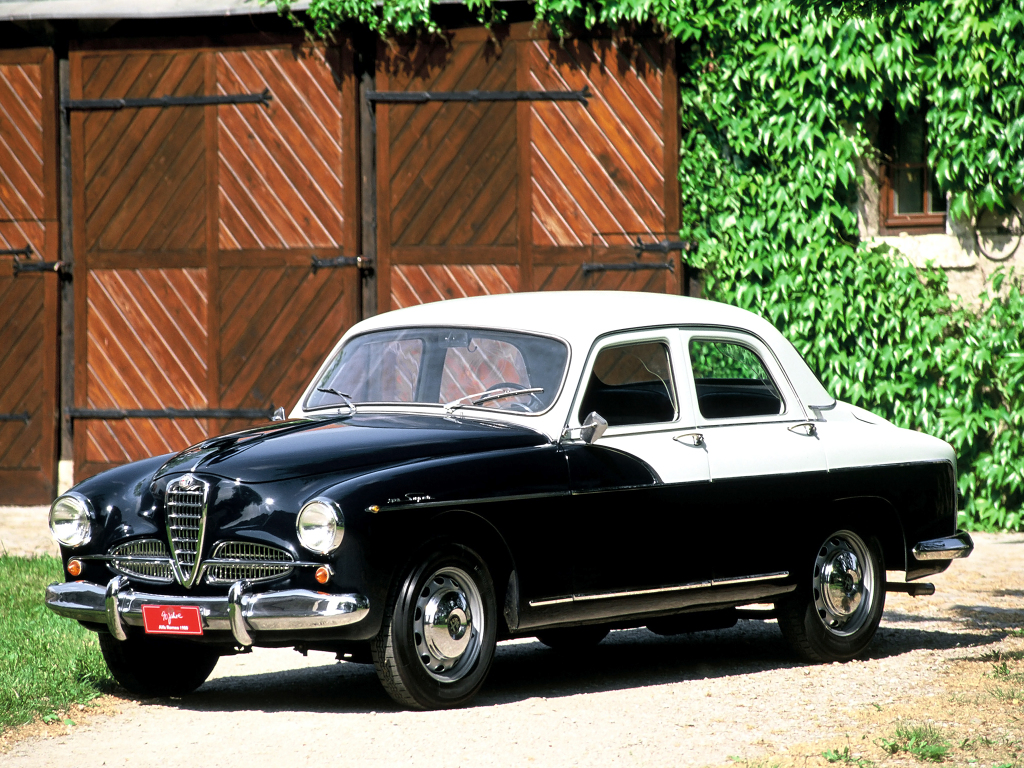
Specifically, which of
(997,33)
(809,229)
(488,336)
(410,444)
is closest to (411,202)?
(809,229)

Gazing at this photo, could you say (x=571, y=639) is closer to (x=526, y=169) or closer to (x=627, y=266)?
(x=627, y=266)

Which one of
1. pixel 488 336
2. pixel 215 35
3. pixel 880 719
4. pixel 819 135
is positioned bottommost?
pixel 880 719

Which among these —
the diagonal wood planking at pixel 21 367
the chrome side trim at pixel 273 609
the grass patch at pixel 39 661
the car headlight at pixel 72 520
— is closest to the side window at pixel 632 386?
the chrome side trim at pixel 273 609

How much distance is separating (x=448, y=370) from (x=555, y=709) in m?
1.64

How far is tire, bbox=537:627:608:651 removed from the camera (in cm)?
725

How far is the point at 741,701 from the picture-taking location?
611 cm

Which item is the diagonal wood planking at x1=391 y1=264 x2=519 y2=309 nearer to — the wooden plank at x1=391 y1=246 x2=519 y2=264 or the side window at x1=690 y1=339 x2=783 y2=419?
the wooden plank at x1=391 y1=246 x2=519 y2=264

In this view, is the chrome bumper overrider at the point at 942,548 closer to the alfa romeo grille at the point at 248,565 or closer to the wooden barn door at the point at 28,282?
the alfa romeo grille at the point at 248,565

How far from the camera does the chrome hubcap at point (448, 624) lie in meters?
5.75

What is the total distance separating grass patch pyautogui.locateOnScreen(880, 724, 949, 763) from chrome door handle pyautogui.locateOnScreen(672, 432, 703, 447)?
1700 millimetres

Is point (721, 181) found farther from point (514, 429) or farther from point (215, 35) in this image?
point (514, 429)

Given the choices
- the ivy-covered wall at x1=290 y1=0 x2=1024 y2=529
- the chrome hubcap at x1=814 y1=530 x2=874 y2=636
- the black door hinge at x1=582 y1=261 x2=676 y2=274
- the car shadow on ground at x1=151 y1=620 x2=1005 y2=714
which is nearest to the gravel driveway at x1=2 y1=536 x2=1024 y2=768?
the car shadow on ground at x1=151 y1=620 x2=1005 y2=714

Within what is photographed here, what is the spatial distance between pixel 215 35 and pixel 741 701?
9.02 m

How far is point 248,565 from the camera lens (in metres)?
5.67
